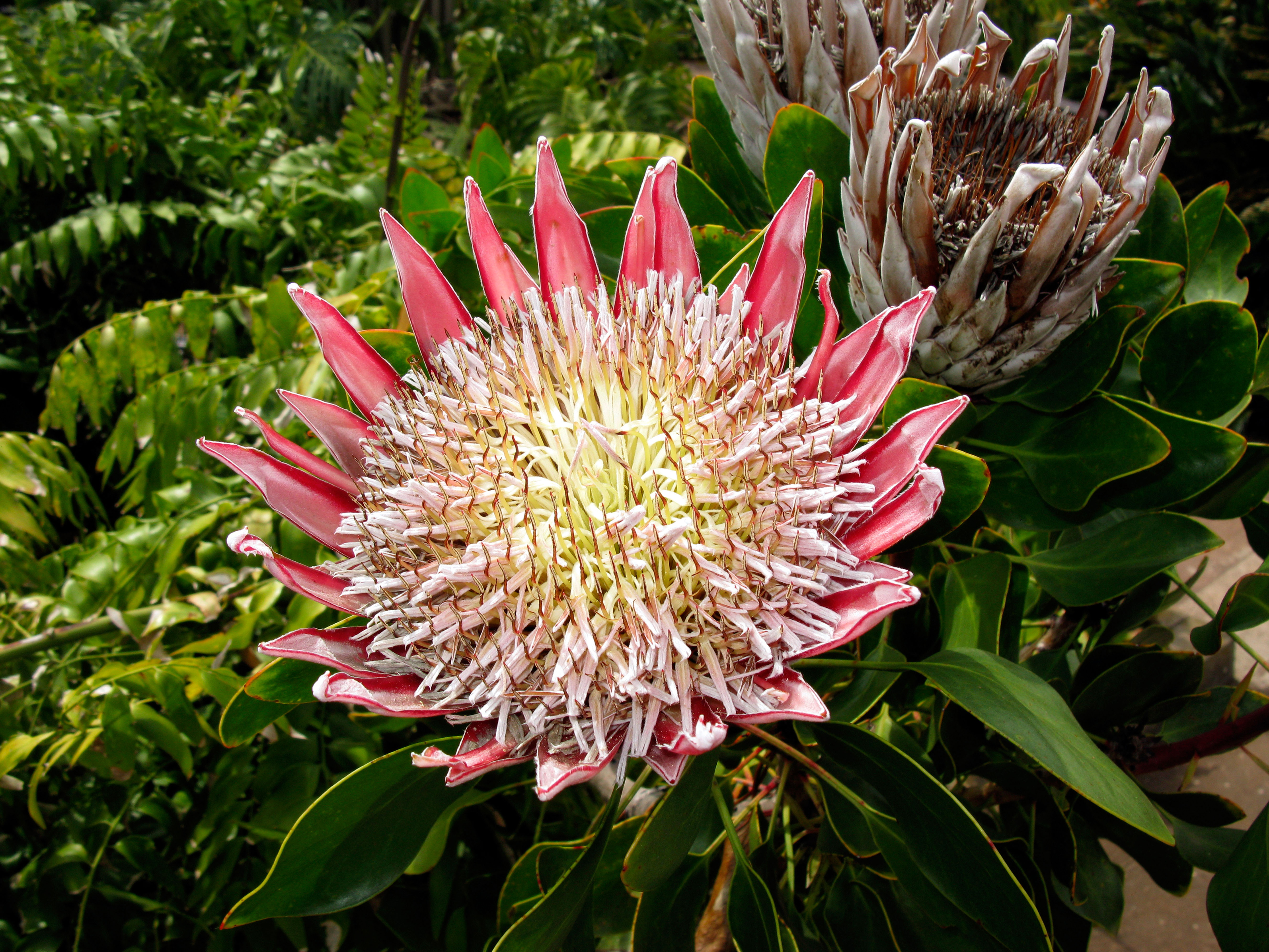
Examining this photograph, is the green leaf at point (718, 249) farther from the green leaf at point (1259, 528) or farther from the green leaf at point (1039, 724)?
the green leaf at point (1259, 528)

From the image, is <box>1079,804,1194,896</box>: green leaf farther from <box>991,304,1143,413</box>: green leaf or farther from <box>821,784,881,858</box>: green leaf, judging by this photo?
<box>991,304,1143,413</box>: green leaf

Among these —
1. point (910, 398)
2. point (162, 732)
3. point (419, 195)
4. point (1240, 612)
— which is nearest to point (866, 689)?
point (910, 398)

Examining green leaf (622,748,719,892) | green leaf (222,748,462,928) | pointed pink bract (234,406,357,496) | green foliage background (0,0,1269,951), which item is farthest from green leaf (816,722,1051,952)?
pointed pink bract (234,406,357,496)

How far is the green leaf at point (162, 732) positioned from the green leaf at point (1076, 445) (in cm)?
86

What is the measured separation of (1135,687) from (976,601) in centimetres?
24

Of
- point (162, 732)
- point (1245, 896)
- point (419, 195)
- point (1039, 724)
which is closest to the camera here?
point (1039, 724)

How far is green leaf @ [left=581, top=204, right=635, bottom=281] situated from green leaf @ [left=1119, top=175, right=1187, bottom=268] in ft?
1.60

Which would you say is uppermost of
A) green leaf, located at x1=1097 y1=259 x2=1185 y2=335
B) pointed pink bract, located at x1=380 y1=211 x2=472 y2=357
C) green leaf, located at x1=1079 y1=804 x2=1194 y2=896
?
pointed pink bract, located at x1=380 y1=211 x2=472 y2=357

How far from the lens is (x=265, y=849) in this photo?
922 mm

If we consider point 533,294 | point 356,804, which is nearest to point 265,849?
point 356,804

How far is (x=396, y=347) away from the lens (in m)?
0.70

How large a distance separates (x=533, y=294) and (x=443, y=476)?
6.9 inches

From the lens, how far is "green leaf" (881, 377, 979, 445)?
1.87 ft

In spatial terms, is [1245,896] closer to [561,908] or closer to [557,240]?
[561,908]
